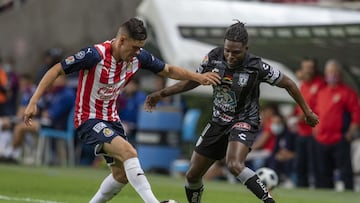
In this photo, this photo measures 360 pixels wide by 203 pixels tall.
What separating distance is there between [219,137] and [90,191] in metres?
4.23

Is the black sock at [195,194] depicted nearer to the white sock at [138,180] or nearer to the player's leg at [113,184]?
the player's leg at [113,184]

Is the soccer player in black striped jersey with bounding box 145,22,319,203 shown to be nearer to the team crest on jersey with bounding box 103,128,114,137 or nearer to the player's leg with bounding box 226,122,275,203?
the player's leg with bounding box 226,122,275,203

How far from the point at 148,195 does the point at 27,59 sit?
73.6ft

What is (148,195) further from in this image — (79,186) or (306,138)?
(306,138)

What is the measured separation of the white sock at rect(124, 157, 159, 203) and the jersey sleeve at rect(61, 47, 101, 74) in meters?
1.15

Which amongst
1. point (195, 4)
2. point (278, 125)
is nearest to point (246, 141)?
point (278, 125)

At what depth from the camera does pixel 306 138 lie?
20578 millimetres

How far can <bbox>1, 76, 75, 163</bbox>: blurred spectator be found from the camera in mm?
25172

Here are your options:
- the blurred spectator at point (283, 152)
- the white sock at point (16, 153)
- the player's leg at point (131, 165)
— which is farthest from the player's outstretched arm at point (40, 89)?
the white sock at point (16, 153)

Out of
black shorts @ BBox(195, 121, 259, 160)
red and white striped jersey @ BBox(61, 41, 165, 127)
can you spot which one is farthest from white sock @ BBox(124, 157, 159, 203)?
black shorts @ BBox(195, 121, 259, 160)

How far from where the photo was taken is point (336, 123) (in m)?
19.9

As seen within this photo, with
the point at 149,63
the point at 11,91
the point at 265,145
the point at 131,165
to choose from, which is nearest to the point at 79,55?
the point at 149,63

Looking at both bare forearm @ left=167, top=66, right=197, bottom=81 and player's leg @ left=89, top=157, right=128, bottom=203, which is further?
bare forearm @ left=167, top=66, right=197, bottom=81

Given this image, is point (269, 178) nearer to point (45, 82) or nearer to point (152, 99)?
point (152, 99)
